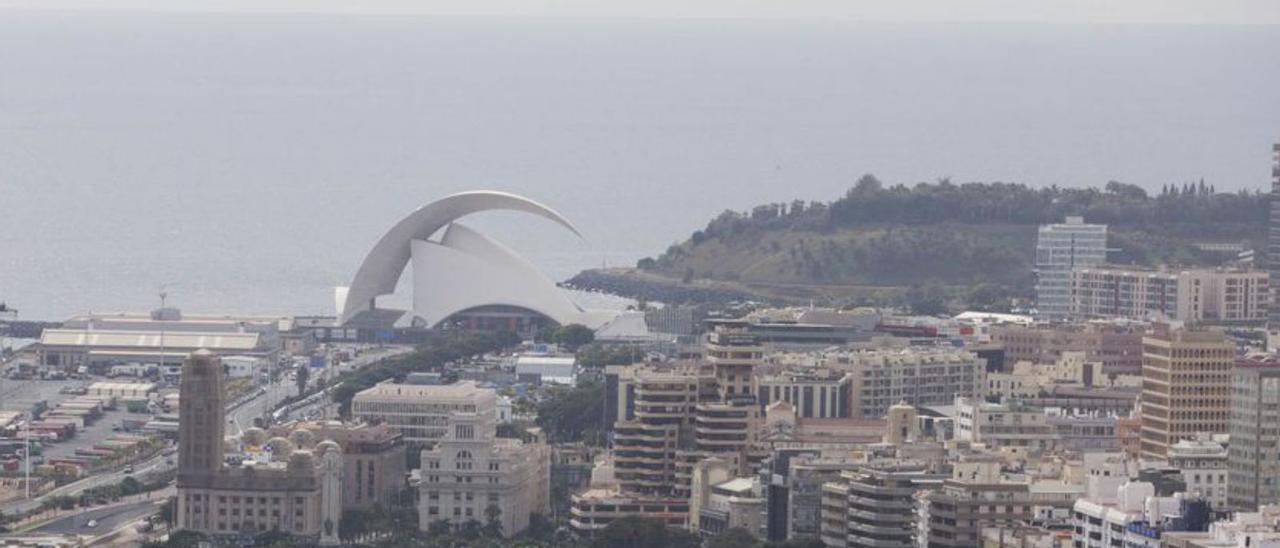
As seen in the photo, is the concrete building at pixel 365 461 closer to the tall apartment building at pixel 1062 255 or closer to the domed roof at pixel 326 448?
the domed roof at pixel 326 448

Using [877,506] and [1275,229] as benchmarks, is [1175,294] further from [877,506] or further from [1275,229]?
[877,506]

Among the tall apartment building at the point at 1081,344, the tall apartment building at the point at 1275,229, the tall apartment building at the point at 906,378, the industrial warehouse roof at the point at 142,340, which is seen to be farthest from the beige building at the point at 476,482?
the tall apartment building at the point at 1275,229

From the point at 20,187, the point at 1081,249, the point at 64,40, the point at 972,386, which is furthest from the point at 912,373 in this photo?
the point at 64,40

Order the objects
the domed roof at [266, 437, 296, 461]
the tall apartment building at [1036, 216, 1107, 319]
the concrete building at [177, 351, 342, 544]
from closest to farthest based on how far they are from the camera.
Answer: the concrete building at [177, 351, 342, 544] → the domed roof at [266, 437, 296, 461] → the tall apartment building at [1036, 216, 1107, 319]

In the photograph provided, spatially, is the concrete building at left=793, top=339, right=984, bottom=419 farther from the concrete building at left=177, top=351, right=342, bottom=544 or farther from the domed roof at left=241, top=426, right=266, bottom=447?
the concrete building at left=177, top=351, right=342, bottom=544

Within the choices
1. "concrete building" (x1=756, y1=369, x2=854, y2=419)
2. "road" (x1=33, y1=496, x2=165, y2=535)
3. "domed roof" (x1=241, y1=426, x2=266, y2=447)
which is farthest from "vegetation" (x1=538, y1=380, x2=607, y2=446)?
"road" (x1=33, y1=496, x2=165, y2=535)

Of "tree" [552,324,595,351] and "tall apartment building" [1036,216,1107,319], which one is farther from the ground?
"tall apartment building" [1036,216,1107,319]

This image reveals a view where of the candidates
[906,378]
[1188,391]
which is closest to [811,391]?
[906,378]
